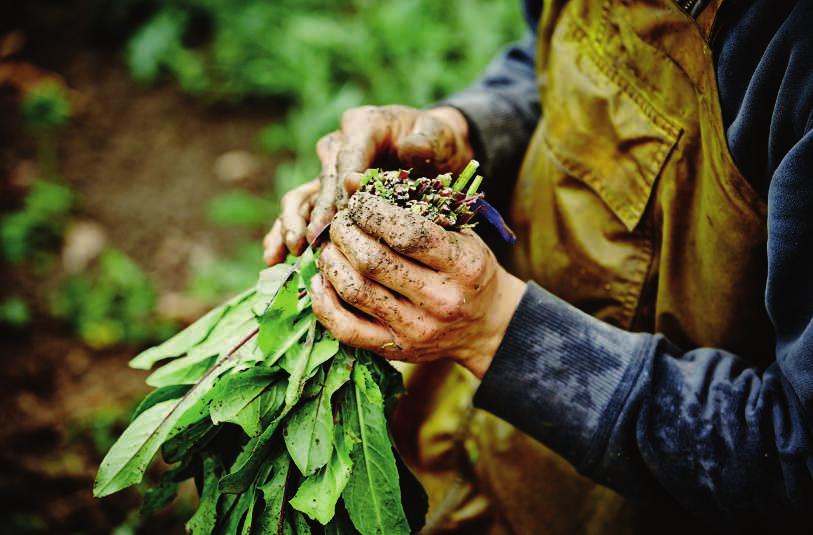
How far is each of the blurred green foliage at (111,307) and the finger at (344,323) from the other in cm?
214

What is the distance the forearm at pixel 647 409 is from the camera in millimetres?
1229

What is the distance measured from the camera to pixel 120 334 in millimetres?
3051

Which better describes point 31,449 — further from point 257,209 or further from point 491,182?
point 491,182

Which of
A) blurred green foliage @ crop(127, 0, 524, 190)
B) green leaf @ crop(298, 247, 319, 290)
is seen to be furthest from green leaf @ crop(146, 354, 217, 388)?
blurred green foliage @ crop(127, 0, 524, 190)

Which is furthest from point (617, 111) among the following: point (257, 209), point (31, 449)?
point (31, 449)

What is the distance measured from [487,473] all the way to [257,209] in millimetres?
2419

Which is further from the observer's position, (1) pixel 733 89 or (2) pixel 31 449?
(2) pixel 31 449

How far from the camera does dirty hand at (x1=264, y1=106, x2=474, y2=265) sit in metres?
1.43

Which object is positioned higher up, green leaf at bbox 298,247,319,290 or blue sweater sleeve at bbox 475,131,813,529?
green leaf at bbox 298,247,319,290

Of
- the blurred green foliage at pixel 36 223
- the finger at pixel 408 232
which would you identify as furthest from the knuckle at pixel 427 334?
the blurred green foliage at pixel 36 223

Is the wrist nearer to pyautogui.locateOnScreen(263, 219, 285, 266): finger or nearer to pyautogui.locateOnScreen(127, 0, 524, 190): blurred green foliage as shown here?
pyautogui.locateOnScreen(263, 219, 285, 266): finger

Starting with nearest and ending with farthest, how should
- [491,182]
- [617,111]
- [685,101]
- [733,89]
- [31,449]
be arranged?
[733,89] → [685,101] → [617,111] → [491,182] → [31,449]

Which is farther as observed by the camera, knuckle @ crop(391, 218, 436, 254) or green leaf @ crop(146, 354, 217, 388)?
green leaf @ crop(146, 354, 217, 388)

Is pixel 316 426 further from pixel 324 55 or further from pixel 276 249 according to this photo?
pixel 324 55
